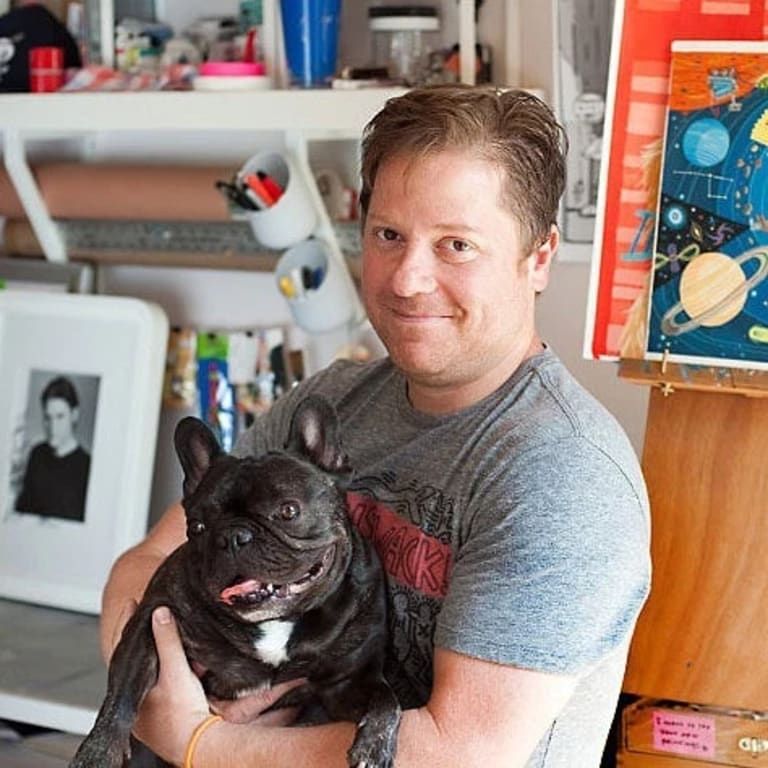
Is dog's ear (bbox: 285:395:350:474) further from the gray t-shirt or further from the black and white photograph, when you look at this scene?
the black and white photograph

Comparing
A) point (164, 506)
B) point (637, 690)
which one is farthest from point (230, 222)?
point (637, 690)

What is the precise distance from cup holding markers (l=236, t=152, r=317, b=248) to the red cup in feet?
1.43

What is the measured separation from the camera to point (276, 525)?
146cm

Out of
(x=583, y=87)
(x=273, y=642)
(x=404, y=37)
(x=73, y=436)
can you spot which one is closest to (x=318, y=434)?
→ (x=273, y=642)

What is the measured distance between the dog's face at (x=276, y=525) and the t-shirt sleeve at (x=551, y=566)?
5.2 inches

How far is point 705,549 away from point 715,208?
1.27 feet

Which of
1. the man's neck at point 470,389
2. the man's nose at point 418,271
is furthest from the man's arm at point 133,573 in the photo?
the man's nose at point 418,271

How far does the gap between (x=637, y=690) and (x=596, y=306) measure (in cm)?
45

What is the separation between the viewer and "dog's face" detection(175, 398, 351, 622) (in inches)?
57.1

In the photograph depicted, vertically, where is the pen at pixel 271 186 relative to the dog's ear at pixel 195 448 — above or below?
above

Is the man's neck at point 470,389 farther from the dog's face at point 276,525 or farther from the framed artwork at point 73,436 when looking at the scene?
the framed artwork at point 73,436

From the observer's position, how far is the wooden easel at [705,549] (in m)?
1.72

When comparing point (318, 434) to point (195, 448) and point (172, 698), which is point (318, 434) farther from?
point (172, 698)

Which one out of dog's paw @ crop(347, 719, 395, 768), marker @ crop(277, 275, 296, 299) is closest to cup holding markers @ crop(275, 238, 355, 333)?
marker @ crop(277, 275, 296, 299)
